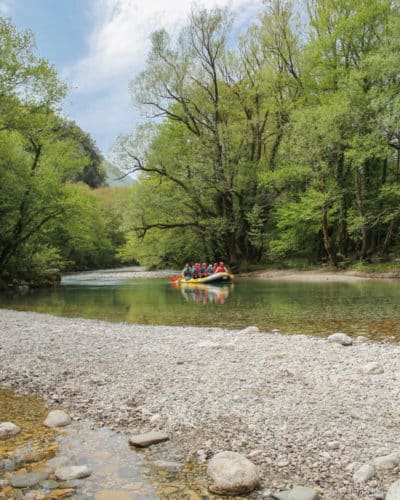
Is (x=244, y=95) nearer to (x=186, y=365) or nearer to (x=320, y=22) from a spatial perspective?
(x=320, y=22)

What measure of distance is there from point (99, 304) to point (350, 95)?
19401 mm

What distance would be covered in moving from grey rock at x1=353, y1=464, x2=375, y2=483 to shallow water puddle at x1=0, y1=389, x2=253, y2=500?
1041 millimetres

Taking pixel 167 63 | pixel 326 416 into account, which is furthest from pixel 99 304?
pixel 167 63

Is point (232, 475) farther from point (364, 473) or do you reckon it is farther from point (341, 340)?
point (341, 340)

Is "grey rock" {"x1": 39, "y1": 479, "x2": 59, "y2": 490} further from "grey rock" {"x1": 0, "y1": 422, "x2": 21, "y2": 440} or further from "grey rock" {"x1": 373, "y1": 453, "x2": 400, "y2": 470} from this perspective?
"grey rock" {"x1": 373, "y1": 453, "x2": 400, "y2": 470}

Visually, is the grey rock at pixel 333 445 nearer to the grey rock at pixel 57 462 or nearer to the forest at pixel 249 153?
the grey rock at pixel 57 462

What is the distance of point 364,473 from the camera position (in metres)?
3.14

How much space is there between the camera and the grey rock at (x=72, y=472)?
10.7 ft

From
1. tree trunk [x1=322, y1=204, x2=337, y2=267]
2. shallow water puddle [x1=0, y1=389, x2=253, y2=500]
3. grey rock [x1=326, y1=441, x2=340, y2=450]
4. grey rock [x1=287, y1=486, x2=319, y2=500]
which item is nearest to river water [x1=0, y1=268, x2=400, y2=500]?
shallow water puddle [x1=0, y1=389, x2=253, y2=500]

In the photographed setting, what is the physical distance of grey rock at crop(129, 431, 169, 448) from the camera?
3839 millimetres

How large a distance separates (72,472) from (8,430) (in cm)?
116

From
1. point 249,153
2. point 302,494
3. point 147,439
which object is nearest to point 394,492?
point 302,494

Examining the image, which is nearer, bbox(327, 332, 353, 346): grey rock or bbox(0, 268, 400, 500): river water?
bbox(0, 268, 400, 500): river water

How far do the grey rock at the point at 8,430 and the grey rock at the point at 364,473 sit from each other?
3085mm
